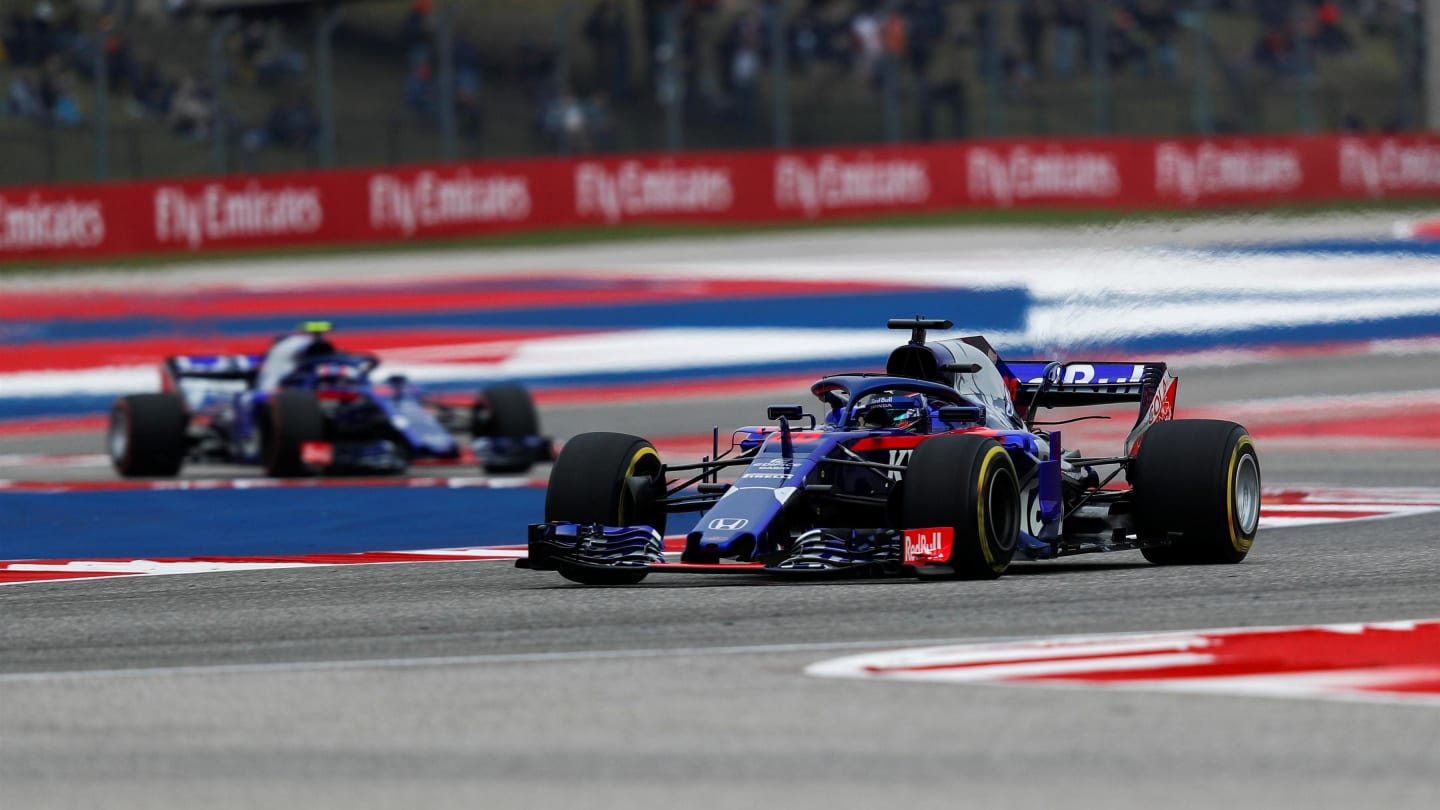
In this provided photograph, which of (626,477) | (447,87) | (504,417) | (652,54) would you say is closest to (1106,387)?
(626,477)

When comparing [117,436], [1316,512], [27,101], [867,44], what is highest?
[867,44]

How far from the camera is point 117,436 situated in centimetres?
1756

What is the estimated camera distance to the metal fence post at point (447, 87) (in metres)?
33.8

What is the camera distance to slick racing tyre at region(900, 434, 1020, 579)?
930cm

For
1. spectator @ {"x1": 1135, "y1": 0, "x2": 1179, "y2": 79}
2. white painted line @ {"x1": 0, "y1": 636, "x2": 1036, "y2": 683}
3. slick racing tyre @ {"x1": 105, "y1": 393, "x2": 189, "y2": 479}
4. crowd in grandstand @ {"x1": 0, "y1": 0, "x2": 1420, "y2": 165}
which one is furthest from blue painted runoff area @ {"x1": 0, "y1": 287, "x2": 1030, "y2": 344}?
white painted line @ {"x1": 0, "y1": 636, "x2": 1036, "y2": 683}

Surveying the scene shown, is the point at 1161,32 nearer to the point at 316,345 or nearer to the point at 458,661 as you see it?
the point at 316,345

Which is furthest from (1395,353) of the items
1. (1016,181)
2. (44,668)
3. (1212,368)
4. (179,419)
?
(44,668)

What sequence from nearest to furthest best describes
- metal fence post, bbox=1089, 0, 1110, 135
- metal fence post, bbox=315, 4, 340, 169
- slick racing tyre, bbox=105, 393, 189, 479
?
slick racing tyre, bbox=105, 393, 189, 479 < metal fence post, bbox=315, 4, 340, 169 < metal fence post, bbox=1089, 0, 1110, 135

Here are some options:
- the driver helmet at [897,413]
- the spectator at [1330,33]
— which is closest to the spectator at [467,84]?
the spectator at [1330,33]

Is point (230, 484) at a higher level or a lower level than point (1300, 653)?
lower

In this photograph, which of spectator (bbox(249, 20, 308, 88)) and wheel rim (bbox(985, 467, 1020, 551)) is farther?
spectator (bbox(249, 20, 308, 88))

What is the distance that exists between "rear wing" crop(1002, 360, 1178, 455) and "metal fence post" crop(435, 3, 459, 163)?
23.0 metres

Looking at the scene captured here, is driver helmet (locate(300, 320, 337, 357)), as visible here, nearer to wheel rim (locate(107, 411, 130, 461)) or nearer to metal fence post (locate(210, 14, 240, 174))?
wheel rim (locate(107, 411, 130, 461))

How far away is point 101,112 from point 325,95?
3394 millimetres
